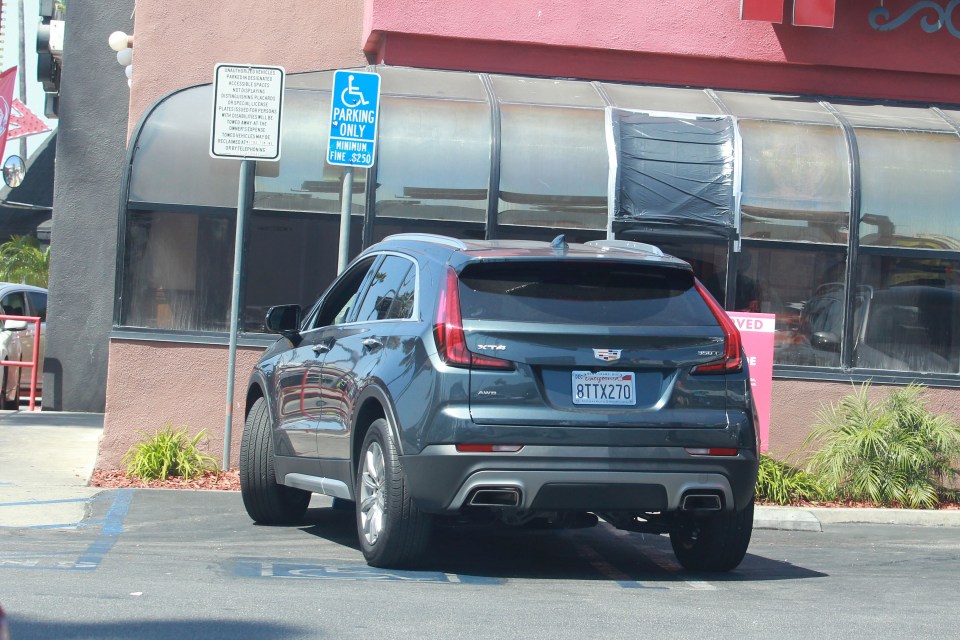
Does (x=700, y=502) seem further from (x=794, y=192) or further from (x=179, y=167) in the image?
(x=179, y=167)

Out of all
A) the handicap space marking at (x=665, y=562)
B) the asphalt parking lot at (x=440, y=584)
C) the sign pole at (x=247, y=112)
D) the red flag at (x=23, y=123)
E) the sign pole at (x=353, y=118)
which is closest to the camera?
the asphalt parking lot at (x=440, y=584)

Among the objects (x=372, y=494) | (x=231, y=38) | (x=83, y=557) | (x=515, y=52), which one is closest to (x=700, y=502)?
(x=372, y=494)

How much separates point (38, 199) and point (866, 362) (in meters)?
23.7

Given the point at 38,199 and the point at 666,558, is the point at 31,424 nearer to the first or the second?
the point at 666,558

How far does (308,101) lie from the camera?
37.4ft

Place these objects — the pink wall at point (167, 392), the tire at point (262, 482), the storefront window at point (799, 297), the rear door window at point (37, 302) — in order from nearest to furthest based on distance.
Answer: the tire at point (262, 482) < the pink wall at point (167, 392) < the storefront window at point (799, 297) < the rear door window at point (37, 302)

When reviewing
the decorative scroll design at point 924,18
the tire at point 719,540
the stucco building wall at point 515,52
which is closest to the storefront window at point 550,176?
the stucco building wall at point 515,52

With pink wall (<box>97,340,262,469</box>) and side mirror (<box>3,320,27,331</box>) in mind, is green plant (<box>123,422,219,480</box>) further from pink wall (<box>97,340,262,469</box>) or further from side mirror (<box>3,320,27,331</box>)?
side mirror (<box>3,320,27,331</box>)

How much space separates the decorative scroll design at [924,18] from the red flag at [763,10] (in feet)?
3.73

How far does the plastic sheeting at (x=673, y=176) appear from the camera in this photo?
37.2 ft

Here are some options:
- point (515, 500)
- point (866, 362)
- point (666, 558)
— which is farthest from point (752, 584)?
point (866, 362)

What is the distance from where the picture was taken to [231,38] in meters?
12.1

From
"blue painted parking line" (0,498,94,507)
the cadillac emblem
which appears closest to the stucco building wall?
"blue painted parking line" (0,498,94,507)

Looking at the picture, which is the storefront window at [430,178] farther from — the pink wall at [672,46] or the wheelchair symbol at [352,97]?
the pink wall at [672,46]
